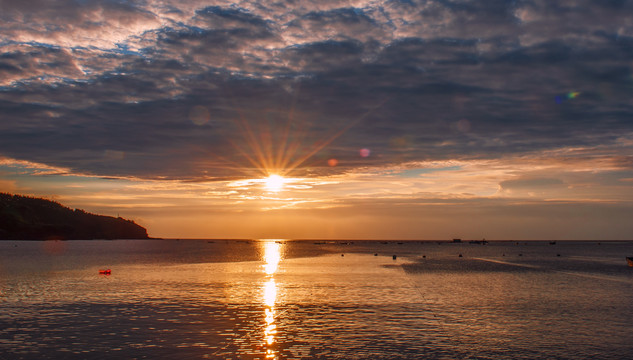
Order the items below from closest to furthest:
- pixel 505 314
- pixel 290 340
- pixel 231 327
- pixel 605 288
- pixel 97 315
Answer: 1. pixel 290 340
2. pixel 231 327
3. pixel 97 315
4. pixel 505 314
5. pixel 605 288

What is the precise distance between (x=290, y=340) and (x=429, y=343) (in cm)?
872

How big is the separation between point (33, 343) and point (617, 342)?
36.4 metres

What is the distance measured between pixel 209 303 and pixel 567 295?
40.4 meters

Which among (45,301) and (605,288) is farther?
(605,288)

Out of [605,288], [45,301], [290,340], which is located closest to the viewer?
[290,340]

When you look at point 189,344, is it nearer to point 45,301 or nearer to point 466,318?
point 466,318

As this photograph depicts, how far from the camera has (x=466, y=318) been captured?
4041 cm

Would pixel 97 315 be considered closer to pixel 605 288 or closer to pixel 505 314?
pixel 505 314

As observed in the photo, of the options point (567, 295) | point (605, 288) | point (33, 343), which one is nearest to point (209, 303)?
point (33, 343)

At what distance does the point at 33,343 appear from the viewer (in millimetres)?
30016

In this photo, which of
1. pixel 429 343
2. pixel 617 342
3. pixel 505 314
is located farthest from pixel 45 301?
pixel 617 342

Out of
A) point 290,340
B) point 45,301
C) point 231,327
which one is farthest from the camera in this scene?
point 45,301

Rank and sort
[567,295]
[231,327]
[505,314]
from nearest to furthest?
[231,327], [505,314], [567,295]

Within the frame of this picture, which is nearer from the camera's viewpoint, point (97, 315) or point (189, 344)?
point (189, 344)
